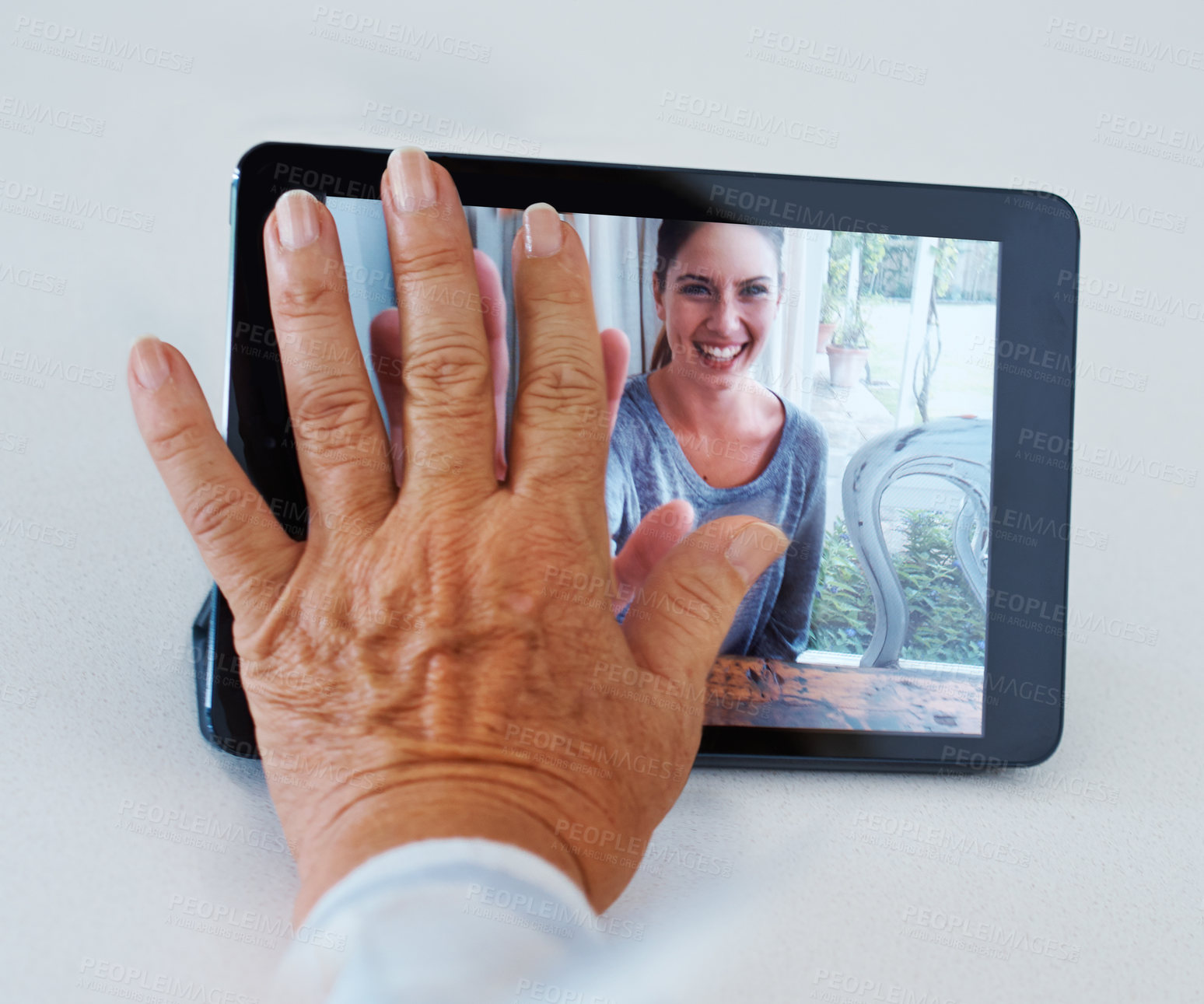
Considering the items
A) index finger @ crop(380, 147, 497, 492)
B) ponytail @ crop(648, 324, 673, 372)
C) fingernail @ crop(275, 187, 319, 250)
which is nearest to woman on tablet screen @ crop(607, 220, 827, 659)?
ponytail @ crop(648, 324, 673, 372)

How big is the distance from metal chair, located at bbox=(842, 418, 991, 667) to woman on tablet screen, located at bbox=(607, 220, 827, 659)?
0.10ft

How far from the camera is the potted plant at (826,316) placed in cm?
66

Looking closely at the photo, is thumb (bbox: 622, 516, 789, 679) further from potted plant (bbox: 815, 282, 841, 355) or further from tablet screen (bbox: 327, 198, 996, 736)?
potted plant (bbox: 815, 282, 841, 355)

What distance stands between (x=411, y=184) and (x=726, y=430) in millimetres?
279

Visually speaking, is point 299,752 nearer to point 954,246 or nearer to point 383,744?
point 383,744

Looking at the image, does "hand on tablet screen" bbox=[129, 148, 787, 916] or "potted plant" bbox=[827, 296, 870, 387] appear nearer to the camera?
"hand on tablet screen" bbox=[129, 148, 787, 916]

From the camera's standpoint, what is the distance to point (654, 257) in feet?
2.11

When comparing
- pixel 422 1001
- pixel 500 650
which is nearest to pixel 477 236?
pixel 500 650

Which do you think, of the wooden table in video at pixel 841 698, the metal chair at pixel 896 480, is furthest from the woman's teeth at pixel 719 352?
the wooden table in video at pixel 841 698

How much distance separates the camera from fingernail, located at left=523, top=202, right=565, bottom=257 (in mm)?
616

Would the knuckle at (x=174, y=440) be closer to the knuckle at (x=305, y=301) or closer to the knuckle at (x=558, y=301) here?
the knuckle at (x=305, y=301)

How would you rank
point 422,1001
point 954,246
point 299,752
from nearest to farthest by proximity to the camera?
point 422,1001, point 299,752, point 954,246

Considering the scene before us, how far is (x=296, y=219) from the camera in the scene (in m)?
0.58

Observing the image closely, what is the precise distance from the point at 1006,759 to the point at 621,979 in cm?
35
